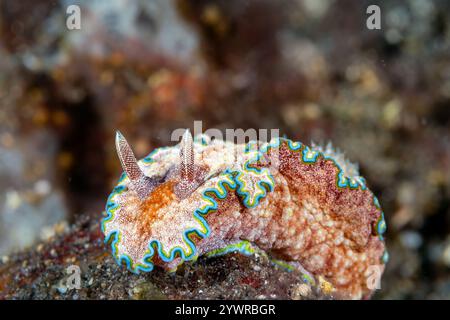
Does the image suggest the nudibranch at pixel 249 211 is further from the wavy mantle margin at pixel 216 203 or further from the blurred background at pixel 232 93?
the blurred background at pixel 232 93

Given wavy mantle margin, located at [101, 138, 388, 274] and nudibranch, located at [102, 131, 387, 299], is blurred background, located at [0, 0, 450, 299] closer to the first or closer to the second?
nudibranch, located at [102, 131, 387, 299]

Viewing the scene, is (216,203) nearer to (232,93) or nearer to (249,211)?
(249,211)

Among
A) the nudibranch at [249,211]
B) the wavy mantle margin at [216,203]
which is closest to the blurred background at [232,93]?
the nudibranch at [249,211]

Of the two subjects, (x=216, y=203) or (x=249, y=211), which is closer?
(x=216, y=203)

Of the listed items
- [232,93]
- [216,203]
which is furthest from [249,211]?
[232,93]

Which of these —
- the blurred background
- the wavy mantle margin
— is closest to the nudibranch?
the wavy mantle margin
